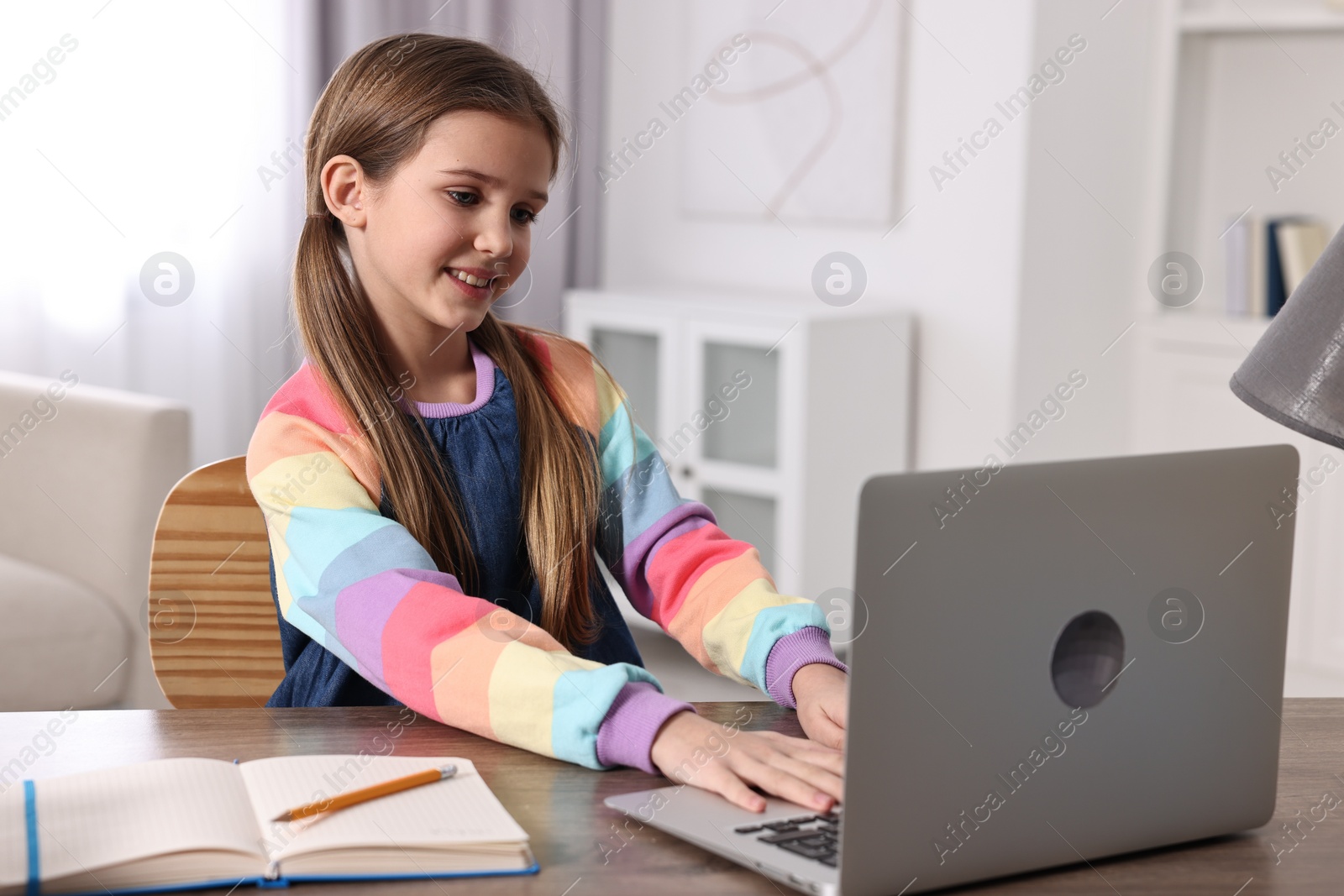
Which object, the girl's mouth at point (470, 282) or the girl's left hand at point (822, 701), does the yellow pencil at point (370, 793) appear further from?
the girl's mouth at point (470, 282)

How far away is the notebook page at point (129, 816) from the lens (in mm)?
683

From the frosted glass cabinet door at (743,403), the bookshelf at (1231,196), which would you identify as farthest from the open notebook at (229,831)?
the bookshelf at (1231,196)

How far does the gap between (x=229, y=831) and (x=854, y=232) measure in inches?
103

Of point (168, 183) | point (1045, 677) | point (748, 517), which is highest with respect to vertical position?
point (168, 183)

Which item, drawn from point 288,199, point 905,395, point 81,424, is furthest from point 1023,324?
point 81,424

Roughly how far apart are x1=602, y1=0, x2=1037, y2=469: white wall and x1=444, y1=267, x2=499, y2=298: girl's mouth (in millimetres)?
1868

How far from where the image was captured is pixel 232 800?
0.77 metres

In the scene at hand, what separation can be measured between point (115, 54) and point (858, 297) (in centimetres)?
169

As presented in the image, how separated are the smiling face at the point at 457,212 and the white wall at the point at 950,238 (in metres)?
1.82

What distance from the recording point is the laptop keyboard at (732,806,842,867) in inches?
28.0

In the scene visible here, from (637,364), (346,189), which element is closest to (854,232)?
(637,364)

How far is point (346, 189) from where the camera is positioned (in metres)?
1.28

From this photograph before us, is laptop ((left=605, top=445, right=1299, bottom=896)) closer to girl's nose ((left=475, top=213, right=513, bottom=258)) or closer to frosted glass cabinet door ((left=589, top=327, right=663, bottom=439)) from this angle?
girl's nose ((left=475, top=213, right=513, bottom=258))

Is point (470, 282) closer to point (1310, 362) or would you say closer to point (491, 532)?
point (491, 532)
